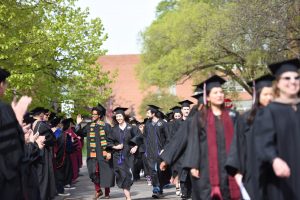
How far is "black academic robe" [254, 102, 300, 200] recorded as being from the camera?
6.09 metres

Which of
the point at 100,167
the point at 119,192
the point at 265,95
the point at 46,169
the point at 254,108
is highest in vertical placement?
the point at 265,95

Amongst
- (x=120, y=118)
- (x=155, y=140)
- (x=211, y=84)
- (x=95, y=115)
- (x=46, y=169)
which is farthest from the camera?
(x=155, y=140)

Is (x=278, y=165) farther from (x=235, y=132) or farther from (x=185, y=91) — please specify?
(x=185, y=91)

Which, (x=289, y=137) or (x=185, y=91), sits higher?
(x=185, y=91)

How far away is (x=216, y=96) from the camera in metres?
8.09

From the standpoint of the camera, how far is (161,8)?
182 feet

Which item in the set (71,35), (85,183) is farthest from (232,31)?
(85,183)

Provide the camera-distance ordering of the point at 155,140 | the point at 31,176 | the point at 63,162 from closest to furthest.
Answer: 1. the point at 31,176
2. the point at 155,140
3. the point at 63,162

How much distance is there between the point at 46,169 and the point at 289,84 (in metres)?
7.08

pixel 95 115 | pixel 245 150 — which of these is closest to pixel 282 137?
pixel 245 150

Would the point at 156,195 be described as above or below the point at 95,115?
below

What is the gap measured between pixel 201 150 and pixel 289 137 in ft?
6.78

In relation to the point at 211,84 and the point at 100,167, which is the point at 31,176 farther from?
the point at 100,167

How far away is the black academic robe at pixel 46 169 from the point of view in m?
12.0
